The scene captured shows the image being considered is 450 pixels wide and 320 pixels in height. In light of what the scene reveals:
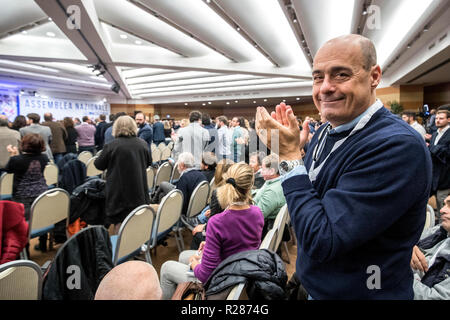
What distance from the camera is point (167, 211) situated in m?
2.42

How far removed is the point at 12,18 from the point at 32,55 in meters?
1.83

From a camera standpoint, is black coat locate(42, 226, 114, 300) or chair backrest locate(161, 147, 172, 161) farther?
chair backrest locate(161, 147, 172, 161)

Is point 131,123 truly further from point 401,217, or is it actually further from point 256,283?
point 401,217

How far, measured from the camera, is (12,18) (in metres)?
4.87

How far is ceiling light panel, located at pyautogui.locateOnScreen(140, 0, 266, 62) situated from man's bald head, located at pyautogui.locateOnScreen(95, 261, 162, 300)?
4.38 meters

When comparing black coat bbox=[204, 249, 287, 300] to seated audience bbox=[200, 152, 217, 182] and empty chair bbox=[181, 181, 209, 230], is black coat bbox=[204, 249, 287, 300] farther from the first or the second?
seated audience bbox=[200, 152, 217, 182]

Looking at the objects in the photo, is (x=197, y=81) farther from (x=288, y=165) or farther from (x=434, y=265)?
(x=288, y=165)

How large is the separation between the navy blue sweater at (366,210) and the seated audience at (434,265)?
53 cm

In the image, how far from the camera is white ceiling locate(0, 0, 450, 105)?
436 centimetres

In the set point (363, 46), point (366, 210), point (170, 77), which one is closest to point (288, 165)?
point (366, 210)

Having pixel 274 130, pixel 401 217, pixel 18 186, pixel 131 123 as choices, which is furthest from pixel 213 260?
pixel 18 186

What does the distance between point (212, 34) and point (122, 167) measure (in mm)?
4182

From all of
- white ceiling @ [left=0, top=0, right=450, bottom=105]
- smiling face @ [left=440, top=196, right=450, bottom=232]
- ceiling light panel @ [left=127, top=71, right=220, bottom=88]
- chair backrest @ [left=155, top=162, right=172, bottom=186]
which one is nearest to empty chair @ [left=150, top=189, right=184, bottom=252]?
chair backrest @ [left=155, top=162, right=172, bottom=186]

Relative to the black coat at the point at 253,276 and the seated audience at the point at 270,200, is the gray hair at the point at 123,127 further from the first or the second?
the black coat at the point at 253,276
